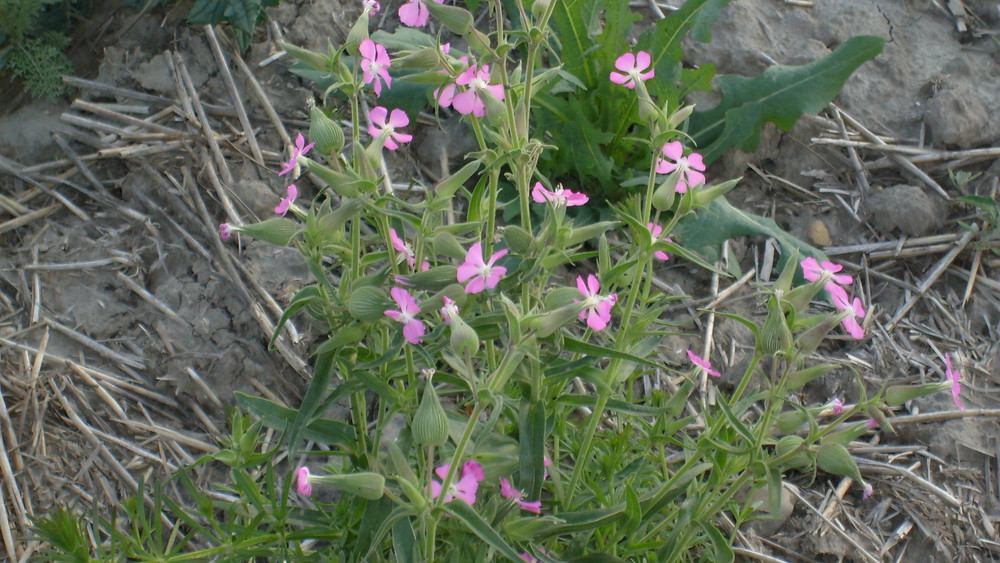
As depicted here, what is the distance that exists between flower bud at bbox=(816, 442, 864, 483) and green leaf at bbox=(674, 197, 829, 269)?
141cm

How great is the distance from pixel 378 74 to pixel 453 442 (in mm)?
685

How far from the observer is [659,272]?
9.21ft

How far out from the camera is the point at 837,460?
1364 millimetres

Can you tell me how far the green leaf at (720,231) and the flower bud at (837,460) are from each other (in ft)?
4.63

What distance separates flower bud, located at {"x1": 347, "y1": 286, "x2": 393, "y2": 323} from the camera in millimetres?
1339

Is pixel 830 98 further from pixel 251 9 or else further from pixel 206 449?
pixel 206 449

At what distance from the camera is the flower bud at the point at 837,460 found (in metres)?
1.36

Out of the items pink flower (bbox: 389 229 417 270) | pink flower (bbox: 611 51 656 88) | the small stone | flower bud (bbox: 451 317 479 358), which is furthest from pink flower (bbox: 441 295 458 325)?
the small stone

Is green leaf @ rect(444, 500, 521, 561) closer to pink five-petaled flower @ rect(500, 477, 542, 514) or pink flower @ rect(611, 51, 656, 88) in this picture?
pink five-petaled flower @ rect(500, 477, 542, 514)

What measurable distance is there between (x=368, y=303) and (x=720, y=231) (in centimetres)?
169

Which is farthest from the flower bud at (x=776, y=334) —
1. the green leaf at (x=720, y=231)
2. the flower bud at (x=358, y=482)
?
the green leaf at (x=720, y=231)

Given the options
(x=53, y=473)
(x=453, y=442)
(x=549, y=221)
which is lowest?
(x=53, y=473)

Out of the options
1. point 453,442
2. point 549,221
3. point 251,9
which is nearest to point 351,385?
point 453,442

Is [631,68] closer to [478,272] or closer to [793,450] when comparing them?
[478,272]
